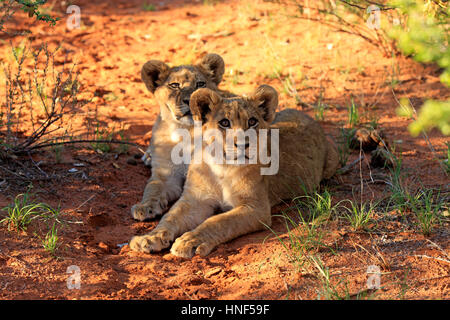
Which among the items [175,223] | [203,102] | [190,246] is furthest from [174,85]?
[190,246]

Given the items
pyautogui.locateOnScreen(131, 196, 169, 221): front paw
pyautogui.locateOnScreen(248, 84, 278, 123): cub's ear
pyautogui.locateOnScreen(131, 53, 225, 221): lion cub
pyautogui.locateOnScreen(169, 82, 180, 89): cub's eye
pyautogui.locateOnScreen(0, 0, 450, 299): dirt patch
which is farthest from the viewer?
pyautogui.locateOnScreen(169, 82, 180, 89): cub's eye

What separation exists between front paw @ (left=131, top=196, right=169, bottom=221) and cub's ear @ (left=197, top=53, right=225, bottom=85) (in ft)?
4.65

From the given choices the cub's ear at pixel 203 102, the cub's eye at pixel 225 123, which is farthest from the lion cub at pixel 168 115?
the cub's eye at pixel 225 123

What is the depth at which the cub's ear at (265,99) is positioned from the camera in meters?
4.91

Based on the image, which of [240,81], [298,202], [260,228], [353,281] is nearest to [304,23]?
[240,81]

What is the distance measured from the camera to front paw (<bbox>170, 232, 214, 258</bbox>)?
4.52m

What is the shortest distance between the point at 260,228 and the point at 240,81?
4.16 metres

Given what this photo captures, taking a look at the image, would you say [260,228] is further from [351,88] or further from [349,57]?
[349,57]

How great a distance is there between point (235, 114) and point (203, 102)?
0.97ft

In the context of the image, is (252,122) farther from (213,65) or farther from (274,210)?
(213,65)

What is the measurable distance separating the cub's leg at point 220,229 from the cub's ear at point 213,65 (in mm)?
1642

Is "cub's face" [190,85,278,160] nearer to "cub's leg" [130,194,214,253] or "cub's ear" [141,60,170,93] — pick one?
"cub's leg" [130,194,214,253]

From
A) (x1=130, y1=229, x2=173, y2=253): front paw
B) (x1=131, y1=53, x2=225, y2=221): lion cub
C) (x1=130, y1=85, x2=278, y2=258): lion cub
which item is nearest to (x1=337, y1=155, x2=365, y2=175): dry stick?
(x1=130, y1=85, x2=278, y2=258): lion cub

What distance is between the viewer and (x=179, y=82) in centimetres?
571
